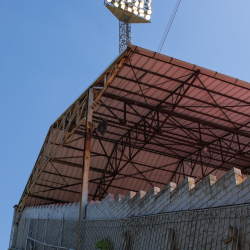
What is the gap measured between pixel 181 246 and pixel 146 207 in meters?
2.63

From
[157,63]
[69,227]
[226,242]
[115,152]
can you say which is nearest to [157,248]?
[226,242]

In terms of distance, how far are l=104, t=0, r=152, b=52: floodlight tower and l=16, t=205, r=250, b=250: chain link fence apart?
21311mm

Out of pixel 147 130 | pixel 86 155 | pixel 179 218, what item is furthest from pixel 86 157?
pixel 179 218

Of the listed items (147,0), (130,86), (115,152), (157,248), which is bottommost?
(157,248)

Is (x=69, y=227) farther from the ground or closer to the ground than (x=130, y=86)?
closer to the ground

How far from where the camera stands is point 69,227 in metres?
16.0

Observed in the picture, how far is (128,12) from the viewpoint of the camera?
113ft

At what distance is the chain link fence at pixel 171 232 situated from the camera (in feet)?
24.1

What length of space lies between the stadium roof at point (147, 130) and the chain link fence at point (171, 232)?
6.91m

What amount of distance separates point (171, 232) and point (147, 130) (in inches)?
583

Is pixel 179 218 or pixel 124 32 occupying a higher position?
pixel 124 32

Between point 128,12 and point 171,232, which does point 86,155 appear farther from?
point 128,12

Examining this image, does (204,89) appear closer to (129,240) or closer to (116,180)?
(129,240)

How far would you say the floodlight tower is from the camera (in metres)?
30.5
